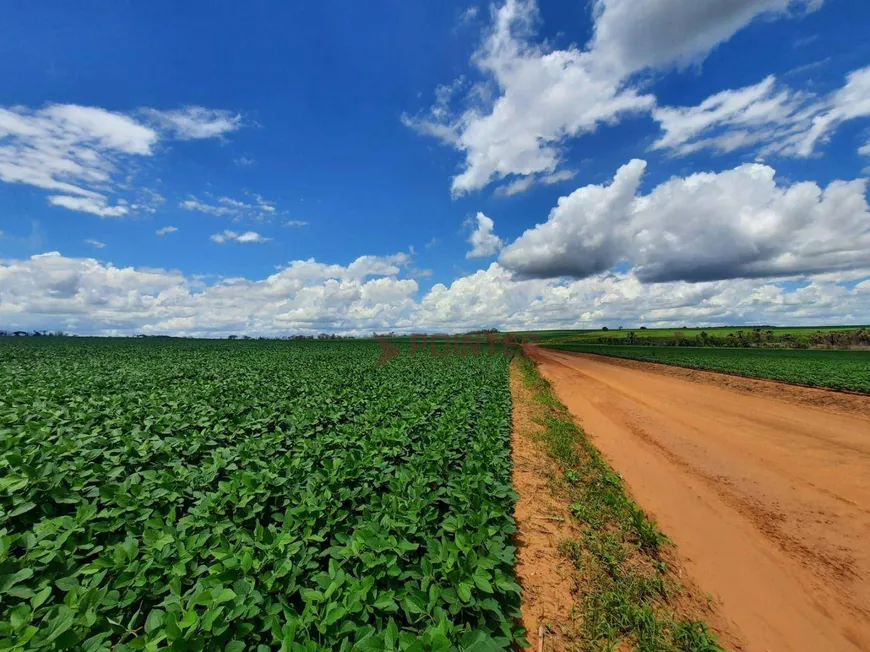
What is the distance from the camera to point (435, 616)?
9.16ft

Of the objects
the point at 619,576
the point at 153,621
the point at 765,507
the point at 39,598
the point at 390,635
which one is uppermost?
the point at 39,598

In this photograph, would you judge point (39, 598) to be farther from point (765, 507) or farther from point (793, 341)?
point (793, 341)

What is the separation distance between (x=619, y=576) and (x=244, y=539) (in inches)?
198

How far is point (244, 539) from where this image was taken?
130 inches

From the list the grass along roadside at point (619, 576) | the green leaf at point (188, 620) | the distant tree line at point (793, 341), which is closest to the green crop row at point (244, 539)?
the green leaf at point (188, 620)

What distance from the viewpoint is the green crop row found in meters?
2.49

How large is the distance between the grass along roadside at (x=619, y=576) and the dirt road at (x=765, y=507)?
0.59 metres

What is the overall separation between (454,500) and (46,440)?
6.35m

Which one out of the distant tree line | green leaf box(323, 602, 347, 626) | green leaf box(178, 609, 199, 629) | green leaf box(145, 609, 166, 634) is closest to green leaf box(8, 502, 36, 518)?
green leaf box(145, 609, 166, 634)

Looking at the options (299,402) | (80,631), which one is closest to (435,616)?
(80,631)

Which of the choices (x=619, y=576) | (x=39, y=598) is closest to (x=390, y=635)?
(x=39, y=598)

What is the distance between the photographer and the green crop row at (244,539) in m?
2.49

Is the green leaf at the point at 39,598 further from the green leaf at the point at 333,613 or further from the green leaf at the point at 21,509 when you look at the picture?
the green leaf at the point at 333,613

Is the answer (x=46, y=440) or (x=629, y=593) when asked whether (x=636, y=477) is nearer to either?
(x=629, y=593)
